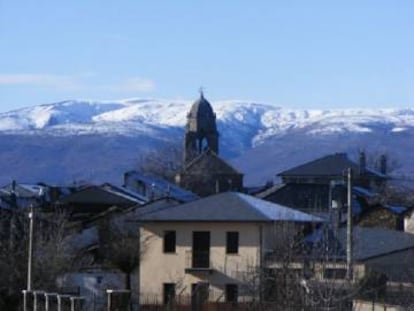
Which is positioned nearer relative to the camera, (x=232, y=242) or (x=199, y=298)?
(x=199, y=298)

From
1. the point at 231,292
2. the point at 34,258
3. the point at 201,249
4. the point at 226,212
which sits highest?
the point at 226,212

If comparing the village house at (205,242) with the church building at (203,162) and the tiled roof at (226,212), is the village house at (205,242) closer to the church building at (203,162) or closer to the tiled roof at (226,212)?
the tiled roof at (226,212)

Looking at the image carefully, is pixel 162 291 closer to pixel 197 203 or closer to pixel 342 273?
pixel 197 203

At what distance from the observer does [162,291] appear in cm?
5391

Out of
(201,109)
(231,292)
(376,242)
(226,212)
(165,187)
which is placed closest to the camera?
(231,292)

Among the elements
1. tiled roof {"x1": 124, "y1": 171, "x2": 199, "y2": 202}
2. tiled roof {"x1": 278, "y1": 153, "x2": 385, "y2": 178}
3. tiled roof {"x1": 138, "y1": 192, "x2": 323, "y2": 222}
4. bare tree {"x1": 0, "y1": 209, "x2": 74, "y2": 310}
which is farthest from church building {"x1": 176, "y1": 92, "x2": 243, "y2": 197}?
bare tree {"x1": 0, "y1": 209, "x2": 74, "y2": 310}

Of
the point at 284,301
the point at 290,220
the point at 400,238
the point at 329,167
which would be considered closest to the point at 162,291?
the point at 290,220

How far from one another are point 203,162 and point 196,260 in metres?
76.0

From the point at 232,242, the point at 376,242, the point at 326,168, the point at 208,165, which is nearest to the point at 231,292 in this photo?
the point at 232,242

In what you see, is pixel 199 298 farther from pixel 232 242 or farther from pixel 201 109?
pixel 201 109

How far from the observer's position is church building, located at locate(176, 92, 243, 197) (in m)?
126

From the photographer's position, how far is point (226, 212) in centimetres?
5581

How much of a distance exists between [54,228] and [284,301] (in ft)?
90.2

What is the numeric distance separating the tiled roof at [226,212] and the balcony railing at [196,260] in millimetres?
1316
